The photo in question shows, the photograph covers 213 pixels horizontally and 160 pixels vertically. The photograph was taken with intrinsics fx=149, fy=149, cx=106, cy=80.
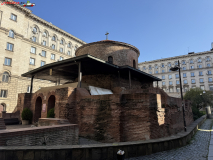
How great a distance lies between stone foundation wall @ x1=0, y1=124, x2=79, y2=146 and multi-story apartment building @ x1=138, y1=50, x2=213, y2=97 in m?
51.1

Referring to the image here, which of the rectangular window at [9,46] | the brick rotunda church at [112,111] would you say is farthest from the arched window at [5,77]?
the brick rotunda church at [112,111]

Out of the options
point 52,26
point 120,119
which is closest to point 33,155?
point 120,119

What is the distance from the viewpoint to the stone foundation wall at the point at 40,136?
17.7 ft

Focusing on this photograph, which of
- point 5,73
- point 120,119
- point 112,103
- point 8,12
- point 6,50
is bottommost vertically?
point 120,119

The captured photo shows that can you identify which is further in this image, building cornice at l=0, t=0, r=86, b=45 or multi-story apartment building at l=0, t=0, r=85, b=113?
building cornice at l=0, t=0, r=86, b=45

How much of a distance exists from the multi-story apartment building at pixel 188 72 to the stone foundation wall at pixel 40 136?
51.1m

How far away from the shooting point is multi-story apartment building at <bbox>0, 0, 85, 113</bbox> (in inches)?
1001

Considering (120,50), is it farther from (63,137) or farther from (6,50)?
(6,50)

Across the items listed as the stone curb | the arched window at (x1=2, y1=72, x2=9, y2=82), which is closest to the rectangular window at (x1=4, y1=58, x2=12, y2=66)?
the arched window at (x1=2, y1=72, x2=9, y2=82)

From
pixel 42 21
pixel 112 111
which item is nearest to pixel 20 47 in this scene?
pixel 42 21

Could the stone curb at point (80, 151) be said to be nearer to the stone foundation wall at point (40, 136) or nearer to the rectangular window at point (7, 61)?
the stone foundation wall at point (40, 136)

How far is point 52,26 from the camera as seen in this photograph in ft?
116

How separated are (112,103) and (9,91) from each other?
23.5m

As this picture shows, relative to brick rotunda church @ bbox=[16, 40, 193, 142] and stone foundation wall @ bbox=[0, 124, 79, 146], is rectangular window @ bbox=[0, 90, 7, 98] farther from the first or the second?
stone foundation wall @ bbox=[0, 124, 79, 146]
